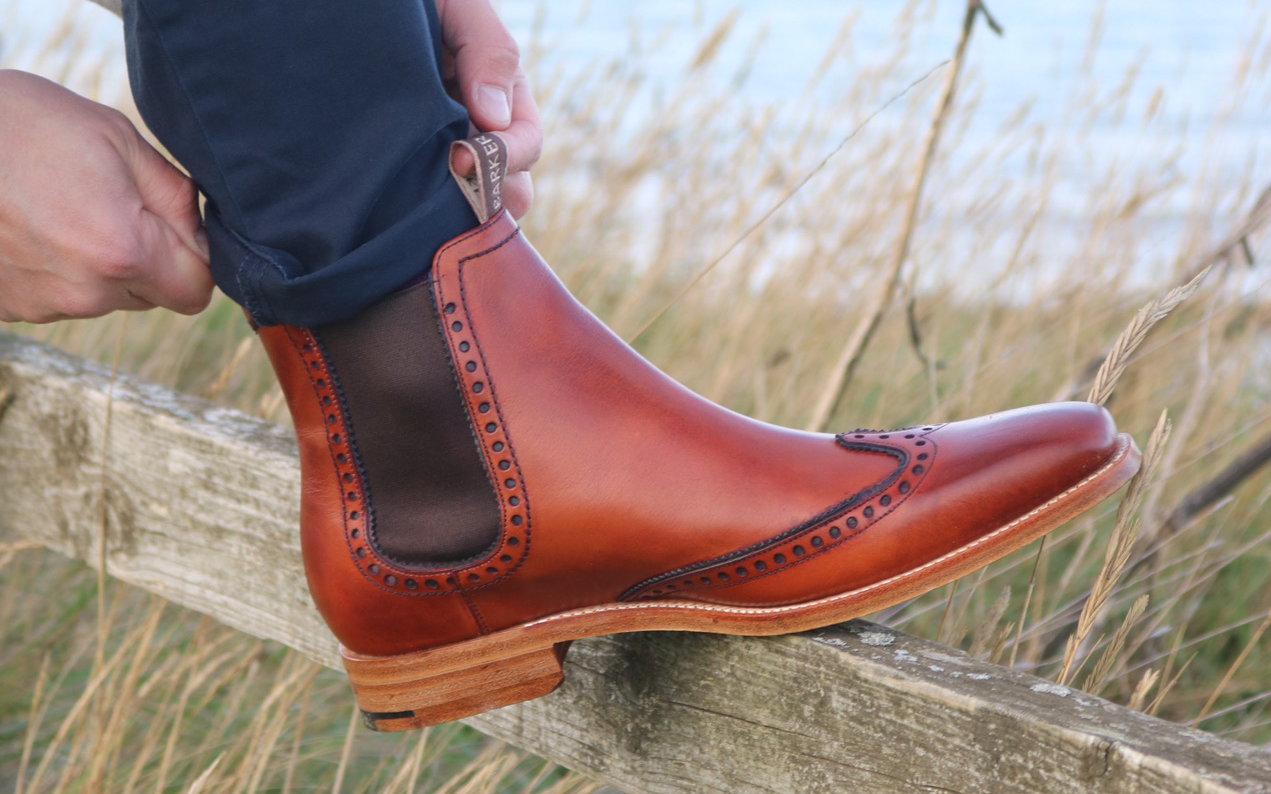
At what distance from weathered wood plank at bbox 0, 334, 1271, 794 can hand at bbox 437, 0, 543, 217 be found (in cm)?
43

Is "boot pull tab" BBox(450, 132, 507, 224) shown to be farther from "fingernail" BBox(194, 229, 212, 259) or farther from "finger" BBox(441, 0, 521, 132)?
"fingernail" BBox(194, 229, 212, 259)

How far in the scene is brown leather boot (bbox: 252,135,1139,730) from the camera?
3.00 feet

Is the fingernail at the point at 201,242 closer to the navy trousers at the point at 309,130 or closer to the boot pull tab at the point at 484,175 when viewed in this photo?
the navy trousers at the point at 309,130

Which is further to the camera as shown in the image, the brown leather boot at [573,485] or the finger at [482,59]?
the finger at [482,59]

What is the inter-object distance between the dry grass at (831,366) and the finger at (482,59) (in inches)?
13.1

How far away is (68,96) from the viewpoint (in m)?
0.96

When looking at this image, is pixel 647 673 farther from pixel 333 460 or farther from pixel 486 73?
pixel 486 73

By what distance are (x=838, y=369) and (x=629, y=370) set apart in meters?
0.66

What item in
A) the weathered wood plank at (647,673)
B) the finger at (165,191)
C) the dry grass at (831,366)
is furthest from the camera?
the dry grass at (831,366)

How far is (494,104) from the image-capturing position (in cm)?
102

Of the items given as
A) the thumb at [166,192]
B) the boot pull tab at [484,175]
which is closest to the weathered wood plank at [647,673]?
the thumb at [166,192]

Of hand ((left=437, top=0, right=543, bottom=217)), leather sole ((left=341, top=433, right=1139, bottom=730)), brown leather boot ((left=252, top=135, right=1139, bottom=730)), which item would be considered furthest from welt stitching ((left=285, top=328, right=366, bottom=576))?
hand ((left=437, top=0, right=543, bottom=217))

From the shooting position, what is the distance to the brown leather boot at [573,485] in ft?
3.00

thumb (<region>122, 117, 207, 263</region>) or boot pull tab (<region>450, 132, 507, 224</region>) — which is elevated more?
boot pull tab (<region>450, 132, 507, 224</region>)
